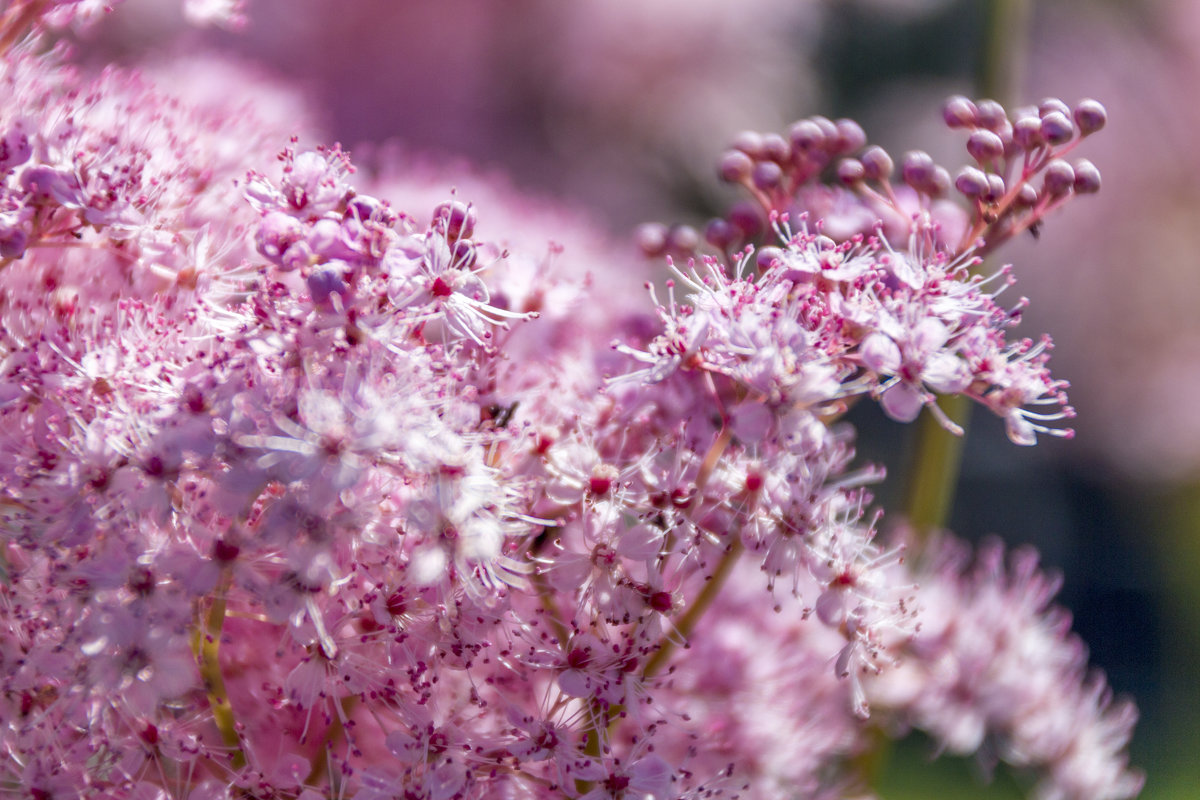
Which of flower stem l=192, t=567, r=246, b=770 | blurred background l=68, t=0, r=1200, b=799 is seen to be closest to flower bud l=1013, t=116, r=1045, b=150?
flower stem l=192, t=567, r=246, b=770

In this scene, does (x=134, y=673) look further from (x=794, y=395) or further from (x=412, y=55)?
(x=412, y=55)

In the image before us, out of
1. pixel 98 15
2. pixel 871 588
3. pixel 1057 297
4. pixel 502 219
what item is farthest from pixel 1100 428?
pixel 98 15

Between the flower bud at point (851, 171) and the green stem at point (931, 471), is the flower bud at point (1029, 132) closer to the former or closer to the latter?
the flower bud at point (851, 171)

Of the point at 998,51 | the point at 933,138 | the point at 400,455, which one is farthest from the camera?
the point at 933,138

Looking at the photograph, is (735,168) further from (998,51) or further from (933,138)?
(933,138)

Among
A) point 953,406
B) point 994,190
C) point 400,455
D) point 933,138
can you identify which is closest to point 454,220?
point 400,455

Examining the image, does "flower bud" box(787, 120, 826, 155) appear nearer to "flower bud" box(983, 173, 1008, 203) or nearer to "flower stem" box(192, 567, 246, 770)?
"flower bud" box(983, 173, 1008, 203)
